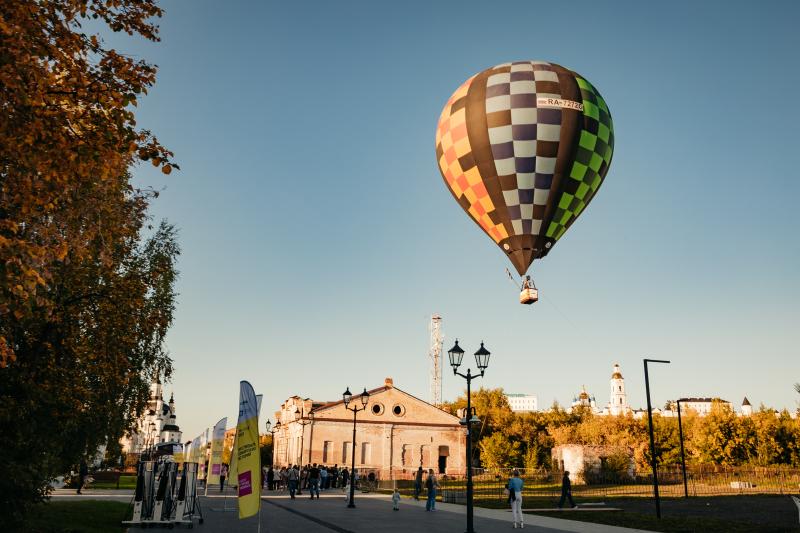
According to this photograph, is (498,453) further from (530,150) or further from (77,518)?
(77,518)

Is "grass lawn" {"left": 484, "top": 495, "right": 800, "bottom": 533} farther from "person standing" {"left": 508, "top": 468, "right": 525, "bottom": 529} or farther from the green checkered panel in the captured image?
the green checkered panel

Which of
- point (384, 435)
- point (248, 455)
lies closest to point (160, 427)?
point (384, 435)

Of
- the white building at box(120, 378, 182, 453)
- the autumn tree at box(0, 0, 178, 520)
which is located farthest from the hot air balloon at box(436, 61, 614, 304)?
the white building at box(120, 378, 182, 453)

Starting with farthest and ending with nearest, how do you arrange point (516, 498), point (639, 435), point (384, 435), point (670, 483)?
point (639, 435), point (384, 435), point (670, 483), point (516, 498)

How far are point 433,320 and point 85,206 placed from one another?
3979 inches

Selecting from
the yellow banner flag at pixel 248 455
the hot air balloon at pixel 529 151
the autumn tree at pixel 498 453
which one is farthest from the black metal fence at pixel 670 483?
the yellow banner flag at pixel 248 455

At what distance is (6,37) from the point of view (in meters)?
7.30

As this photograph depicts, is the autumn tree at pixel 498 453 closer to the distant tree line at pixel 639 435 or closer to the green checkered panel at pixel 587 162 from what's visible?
the distant tree line at pixel 639 435

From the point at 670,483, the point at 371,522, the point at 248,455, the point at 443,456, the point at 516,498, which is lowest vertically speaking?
the point at 670,483

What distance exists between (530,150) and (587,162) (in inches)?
82.9

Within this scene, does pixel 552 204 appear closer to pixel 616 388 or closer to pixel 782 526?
pixel 782 526

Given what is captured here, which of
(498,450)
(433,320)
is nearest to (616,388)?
(433,320)

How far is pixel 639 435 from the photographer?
2517 inches

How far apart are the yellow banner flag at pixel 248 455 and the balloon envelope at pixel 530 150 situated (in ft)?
39.1
